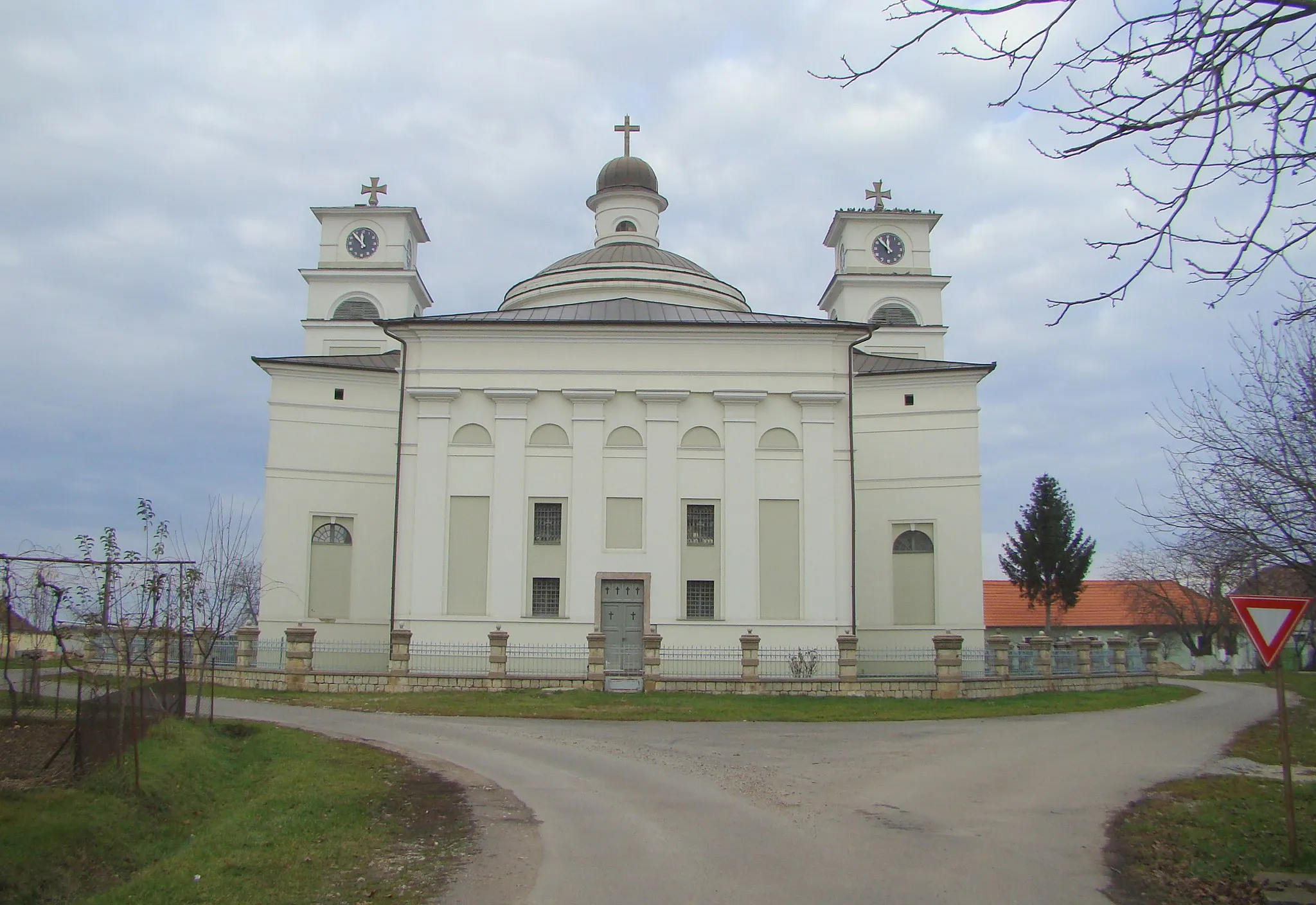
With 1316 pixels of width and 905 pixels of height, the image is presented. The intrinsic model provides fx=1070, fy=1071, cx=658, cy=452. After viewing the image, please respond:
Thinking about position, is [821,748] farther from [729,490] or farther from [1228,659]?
[1228,659]

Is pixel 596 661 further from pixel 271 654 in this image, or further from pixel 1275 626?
pixel 1275 626

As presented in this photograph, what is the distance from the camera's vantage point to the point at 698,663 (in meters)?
26.6

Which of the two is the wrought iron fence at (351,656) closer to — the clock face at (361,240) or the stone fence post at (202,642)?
the stone fence post at (202,642)

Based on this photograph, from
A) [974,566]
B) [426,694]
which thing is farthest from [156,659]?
[974,566]

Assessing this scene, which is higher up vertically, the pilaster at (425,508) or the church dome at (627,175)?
the church dome at (627,175)

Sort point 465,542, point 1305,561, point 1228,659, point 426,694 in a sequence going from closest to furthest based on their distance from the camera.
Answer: point 1305,561, point 426,694, point 465,542, point 1228,659

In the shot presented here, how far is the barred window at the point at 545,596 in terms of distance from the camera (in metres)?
27.9

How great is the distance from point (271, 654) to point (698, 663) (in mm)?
11905

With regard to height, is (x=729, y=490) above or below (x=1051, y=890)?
above

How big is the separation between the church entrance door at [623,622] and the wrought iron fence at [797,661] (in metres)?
3.17

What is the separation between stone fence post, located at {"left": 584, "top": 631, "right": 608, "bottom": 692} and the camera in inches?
922

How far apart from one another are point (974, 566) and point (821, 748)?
55.4 feet

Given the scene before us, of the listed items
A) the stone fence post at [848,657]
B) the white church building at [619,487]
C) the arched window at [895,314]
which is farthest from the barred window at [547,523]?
the arched window at [895,314]

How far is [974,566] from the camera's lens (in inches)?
1241
